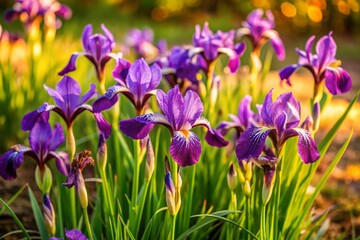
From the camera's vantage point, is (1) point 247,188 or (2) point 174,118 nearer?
(2) point 174,118

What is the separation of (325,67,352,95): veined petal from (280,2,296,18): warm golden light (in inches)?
350

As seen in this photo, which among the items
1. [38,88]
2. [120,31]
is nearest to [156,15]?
[120,31]

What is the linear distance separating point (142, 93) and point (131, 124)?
24 centimetres

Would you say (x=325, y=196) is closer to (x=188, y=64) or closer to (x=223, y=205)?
(x=223, y=205)

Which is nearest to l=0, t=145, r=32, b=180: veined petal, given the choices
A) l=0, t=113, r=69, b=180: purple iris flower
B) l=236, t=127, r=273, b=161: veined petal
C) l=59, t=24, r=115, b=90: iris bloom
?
l=0, t=113, r=69, b=180: purple iris flower

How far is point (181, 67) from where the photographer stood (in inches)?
97.3

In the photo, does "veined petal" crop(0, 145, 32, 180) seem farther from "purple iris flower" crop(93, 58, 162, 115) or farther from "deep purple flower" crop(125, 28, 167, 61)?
"deep purple flower" crop(125, 28, 167, 61)

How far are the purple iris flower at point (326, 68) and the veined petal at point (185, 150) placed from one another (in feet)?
2.55

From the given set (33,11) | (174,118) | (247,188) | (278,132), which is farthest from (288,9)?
(174,118)

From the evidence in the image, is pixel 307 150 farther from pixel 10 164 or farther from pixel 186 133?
pixel 10 164

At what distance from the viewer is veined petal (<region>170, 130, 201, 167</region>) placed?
5.29ft

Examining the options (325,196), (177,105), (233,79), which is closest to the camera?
(177,105)

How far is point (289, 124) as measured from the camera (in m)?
1.79

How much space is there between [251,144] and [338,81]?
28.0 inches
